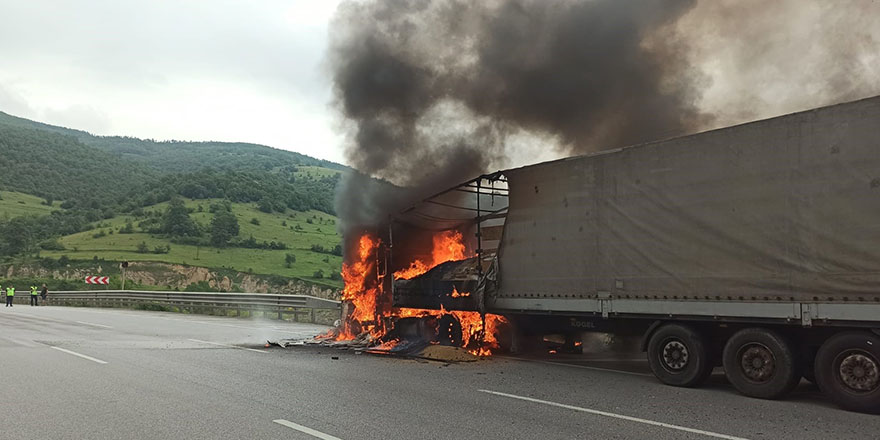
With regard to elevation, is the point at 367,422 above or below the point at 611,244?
below

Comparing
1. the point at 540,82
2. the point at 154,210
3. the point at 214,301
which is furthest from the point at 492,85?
the point at 154,210

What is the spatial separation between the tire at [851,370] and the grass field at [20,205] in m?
89.7

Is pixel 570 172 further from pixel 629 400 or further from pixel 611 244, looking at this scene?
pixel 629 400

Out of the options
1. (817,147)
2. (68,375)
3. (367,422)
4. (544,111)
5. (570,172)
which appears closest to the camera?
(367,422)

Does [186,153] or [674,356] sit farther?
[186,153]

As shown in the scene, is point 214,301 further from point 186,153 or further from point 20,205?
point 186,153

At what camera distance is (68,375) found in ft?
28.7

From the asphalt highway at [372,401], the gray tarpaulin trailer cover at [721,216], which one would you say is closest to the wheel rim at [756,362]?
the asphalt highway at [372,401]

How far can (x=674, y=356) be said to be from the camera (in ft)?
27.7

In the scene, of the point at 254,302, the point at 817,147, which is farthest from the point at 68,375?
the point at 254,302

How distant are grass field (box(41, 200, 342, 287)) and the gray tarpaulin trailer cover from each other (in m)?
36.8

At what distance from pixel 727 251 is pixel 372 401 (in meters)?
4.72

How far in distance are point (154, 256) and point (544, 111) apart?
53304mm

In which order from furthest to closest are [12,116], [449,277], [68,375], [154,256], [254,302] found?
[12,116], [154,256], [254,302], [449,277], [68,375]
